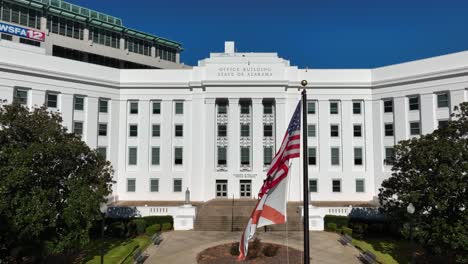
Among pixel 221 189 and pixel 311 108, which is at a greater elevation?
pixel 311 108

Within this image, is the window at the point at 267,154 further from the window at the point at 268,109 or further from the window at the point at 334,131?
the window at the point at 334,131

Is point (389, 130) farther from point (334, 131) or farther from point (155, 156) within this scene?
point (155, 156)

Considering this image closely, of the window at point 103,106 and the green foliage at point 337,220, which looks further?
the window at point 103,106

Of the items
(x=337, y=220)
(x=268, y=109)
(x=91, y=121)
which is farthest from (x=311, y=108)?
(x=91, y=121)

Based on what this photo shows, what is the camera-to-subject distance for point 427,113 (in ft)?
114

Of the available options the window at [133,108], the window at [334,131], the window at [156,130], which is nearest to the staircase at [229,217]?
the window at [334,131]

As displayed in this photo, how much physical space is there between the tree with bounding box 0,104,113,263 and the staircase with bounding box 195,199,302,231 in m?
11.8

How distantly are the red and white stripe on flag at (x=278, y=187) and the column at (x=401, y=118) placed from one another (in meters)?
29.6

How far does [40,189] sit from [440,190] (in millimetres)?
21566

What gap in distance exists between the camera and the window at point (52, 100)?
114 feet

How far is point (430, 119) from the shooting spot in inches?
1357

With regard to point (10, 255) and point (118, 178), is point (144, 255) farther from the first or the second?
point (118, 178)

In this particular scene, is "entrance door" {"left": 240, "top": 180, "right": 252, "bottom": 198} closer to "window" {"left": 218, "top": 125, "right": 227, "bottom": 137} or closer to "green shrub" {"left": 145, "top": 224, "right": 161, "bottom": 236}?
"window" {"left": 218, "top": 125, "right": 227, "bottom": 137}

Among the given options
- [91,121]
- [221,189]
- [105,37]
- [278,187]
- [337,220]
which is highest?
[105,37]
